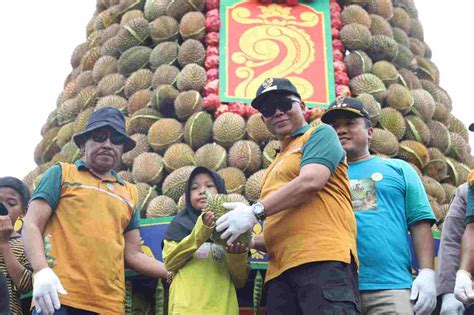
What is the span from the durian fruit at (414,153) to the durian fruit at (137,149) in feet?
9.46

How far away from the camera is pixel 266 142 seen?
27.2 ft

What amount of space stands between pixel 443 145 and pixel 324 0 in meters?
2.44

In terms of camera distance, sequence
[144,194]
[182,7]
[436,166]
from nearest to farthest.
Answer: [144,194]
[436,166]
[182,7]

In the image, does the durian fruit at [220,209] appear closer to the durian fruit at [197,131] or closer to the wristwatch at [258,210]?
the wristwatch at [258,210]

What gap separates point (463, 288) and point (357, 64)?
523 centimetres

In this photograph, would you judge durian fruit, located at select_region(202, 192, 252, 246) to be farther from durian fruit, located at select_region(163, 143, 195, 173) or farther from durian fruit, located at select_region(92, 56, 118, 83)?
durian fruit, located at select_region(92, 56, 118, 83)

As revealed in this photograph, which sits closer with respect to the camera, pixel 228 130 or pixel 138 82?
pixel 228 130

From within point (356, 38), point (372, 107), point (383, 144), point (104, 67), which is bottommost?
point (383, 144)

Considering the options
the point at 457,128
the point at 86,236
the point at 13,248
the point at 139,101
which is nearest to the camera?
the point at 86,236

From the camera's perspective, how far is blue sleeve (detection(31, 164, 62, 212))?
15.0 feet

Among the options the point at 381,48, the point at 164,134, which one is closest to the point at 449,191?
the point at 381,48

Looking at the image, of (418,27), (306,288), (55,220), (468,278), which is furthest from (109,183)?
(418,27)

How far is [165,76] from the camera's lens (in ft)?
29.1

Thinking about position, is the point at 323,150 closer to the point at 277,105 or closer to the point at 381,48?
the point at 277,105
